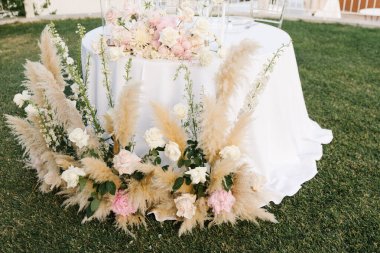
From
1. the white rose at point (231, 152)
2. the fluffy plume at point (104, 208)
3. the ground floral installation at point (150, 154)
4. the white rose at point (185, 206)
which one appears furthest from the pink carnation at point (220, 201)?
the fluffy plume at point (104, 208)

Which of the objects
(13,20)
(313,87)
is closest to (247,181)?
(313,87)

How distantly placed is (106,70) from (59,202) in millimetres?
866

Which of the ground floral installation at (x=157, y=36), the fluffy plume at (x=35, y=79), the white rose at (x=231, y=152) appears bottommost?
the white rose at (x=231, y=152)

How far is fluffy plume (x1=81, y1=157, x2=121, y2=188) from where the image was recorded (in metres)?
1.97

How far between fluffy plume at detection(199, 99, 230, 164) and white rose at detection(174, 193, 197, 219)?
0.84 ft

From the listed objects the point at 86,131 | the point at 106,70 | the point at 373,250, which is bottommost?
the point at 373,250

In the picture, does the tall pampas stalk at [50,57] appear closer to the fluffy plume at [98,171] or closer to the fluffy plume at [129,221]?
the fluffy plume at [98,171]

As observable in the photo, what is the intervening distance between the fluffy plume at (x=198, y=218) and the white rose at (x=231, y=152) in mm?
297

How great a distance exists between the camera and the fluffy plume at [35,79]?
1950mm

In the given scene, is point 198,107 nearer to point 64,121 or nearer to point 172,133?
point 172,133

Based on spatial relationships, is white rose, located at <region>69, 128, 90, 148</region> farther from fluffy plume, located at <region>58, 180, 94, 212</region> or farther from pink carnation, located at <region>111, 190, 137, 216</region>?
pink carnation, located at <region>111, 190, 137, 216</region>

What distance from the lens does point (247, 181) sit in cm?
222

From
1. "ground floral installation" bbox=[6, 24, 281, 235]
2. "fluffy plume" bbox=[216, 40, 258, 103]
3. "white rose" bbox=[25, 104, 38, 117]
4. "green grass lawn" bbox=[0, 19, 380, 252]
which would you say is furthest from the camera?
"white rose" bbox=[25, 104, 38, 117]

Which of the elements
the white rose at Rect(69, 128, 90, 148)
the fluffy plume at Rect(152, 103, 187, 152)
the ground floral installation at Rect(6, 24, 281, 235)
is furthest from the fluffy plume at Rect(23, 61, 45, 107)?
the fluffy plume at Rect(152, 103, 187, 152)
